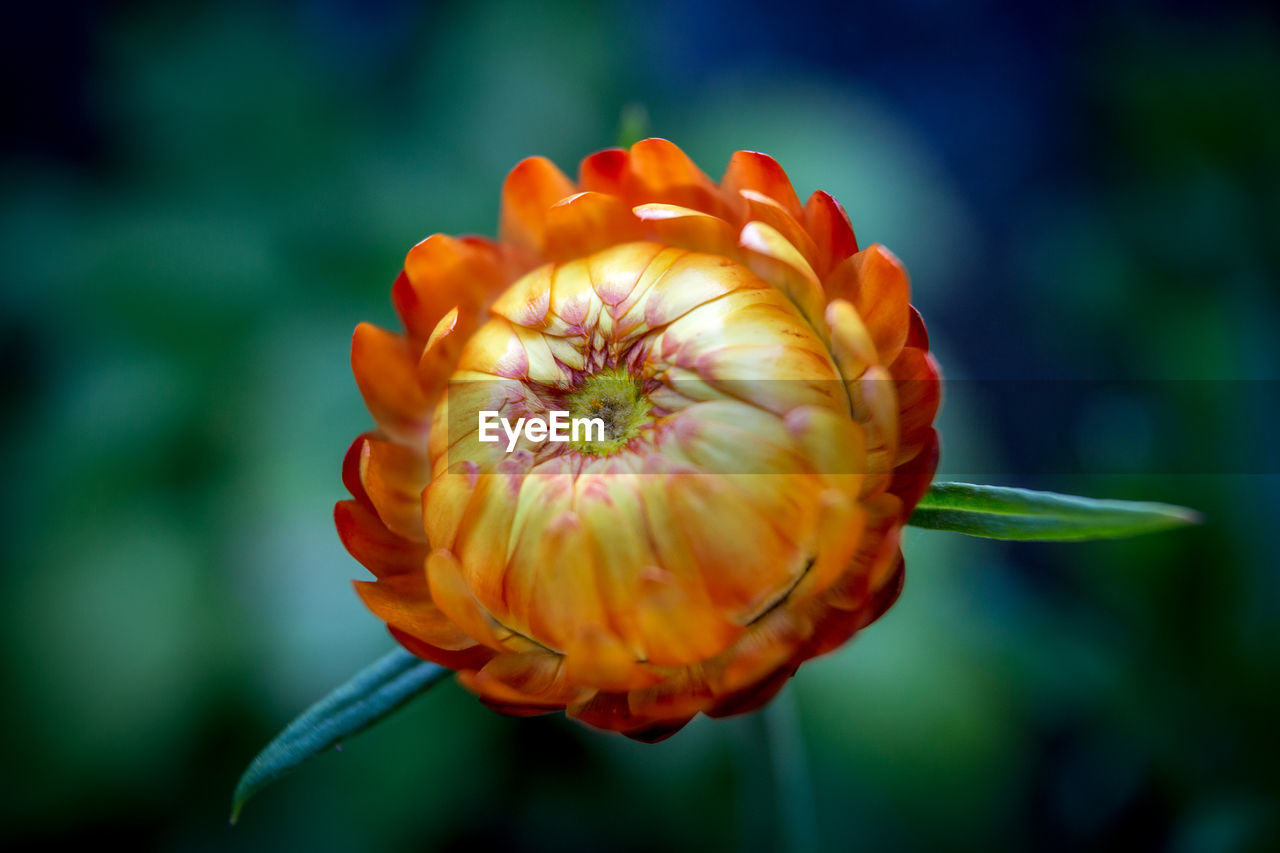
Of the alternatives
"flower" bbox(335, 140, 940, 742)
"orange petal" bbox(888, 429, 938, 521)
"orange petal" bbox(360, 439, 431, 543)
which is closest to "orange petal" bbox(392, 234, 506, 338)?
"flower" bbox(335, 140, 940, 742)

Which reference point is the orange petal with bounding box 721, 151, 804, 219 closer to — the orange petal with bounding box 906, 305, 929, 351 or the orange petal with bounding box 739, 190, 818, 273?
the orange petal with bounding box 739, 190, 818, 273

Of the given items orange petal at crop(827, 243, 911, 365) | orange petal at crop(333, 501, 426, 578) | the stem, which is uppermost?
orange petal at crop(827, 243, 911, 365)

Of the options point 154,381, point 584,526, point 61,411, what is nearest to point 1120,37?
point 584,526

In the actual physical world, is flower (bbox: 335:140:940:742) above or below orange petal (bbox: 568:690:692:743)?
above

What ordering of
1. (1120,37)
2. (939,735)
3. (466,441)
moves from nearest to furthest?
(466,441) → (939,735) → (1120,37)

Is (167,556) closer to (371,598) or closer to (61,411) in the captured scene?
(61,411)

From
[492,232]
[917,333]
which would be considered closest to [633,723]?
[917,333]
